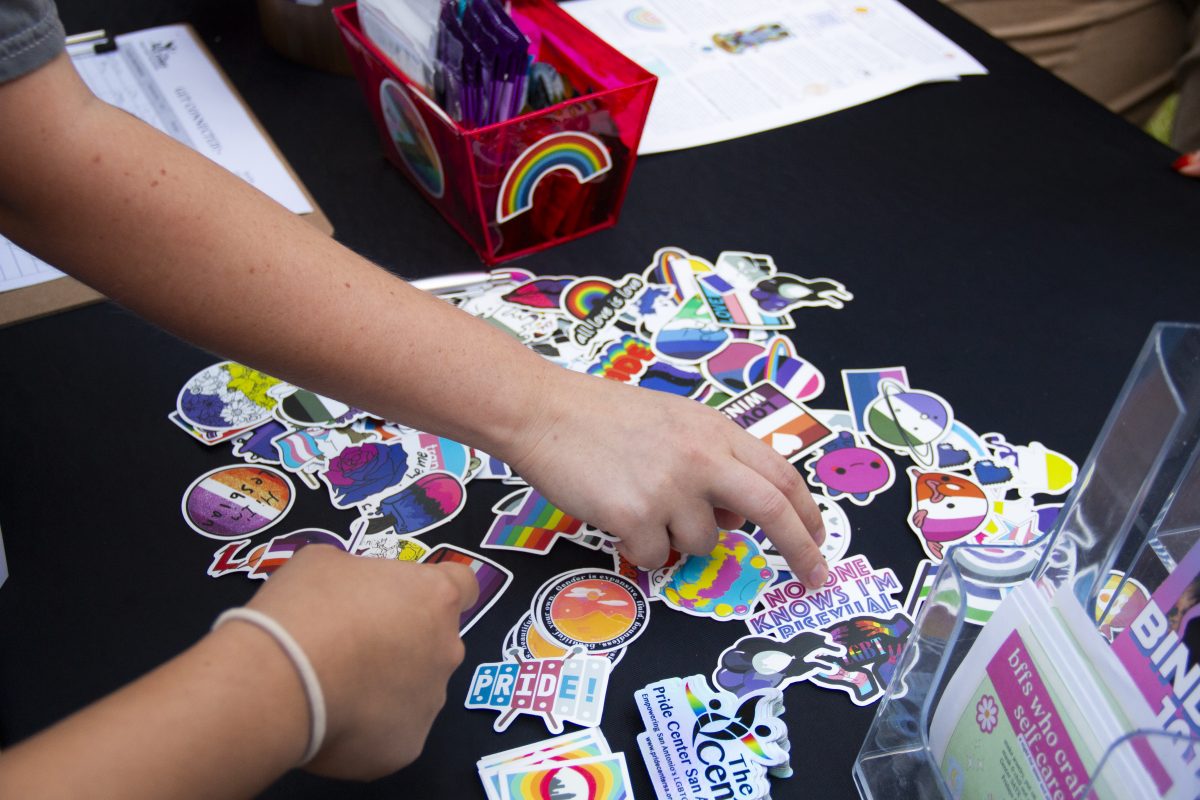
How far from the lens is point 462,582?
550mm

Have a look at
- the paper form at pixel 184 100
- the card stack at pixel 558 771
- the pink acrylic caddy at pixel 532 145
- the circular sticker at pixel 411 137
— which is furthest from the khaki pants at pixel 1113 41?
the card stack at pixel 558 771

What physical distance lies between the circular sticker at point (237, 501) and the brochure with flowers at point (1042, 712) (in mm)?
450

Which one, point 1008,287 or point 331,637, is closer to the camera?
point 331,637

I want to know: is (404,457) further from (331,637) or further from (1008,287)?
(1008,287)

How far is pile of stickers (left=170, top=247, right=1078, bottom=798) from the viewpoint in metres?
0.58

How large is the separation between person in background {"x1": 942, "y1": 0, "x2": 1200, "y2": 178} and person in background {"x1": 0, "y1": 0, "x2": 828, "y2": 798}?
108cm

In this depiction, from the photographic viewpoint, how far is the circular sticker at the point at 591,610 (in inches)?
24.5

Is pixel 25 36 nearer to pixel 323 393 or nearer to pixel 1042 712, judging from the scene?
pixel 323 393

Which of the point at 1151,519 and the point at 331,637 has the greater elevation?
the point at 1151,519

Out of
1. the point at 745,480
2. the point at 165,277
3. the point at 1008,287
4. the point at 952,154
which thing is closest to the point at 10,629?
the point at 165,277

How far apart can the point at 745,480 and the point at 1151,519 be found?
0.81 feet

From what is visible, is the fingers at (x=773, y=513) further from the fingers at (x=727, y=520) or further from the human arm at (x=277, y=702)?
the human arm at (x=277, y=702)

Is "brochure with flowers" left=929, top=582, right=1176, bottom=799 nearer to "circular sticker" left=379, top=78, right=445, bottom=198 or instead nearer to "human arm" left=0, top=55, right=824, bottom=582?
"human arm" left=0, top=55, right=824, bottom=582

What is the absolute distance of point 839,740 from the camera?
58cm
